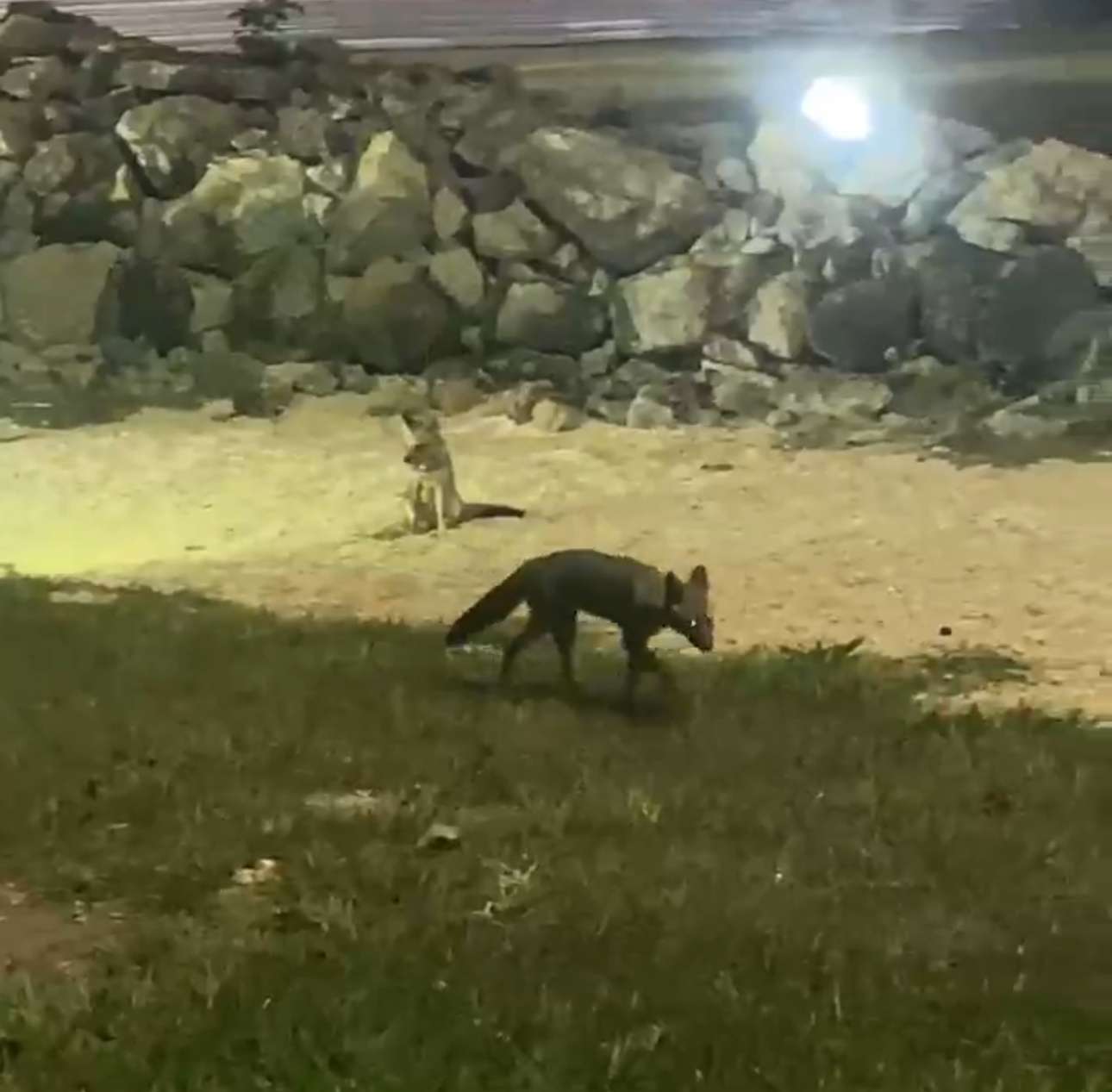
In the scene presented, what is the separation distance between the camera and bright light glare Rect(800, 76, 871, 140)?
2225mm

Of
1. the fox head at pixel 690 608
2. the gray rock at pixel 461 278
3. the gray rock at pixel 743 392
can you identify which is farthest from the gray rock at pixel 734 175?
the fox head at pixel 690 608

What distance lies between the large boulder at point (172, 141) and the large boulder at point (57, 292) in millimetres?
111

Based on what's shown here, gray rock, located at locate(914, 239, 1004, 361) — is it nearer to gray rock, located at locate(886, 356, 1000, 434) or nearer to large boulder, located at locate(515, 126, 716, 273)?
gray rock, located at locate(886, 356, 1000, 434)

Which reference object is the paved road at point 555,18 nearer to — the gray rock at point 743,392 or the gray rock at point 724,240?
the gray rock at point 724,240

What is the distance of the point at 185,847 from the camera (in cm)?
163

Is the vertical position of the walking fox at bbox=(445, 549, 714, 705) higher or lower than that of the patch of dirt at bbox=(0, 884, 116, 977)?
higher

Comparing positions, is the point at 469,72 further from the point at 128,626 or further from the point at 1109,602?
the point at 1109,602

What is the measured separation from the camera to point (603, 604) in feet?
6.54

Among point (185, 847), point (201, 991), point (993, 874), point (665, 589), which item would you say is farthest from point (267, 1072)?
point (665, 589)

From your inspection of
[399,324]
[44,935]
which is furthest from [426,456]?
[44,935]

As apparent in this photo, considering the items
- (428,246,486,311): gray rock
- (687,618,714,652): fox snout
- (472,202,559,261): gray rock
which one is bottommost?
(687,618,714,652): fox snout

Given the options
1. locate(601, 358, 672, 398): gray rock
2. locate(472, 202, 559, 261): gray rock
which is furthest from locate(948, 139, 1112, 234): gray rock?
locate(472, 202, 559, 261): gray rock

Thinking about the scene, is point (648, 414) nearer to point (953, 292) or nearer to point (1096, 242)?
point (953, 292)

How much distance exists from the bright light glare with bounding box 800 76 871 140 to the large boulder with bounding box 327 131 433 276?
501 millimetres
